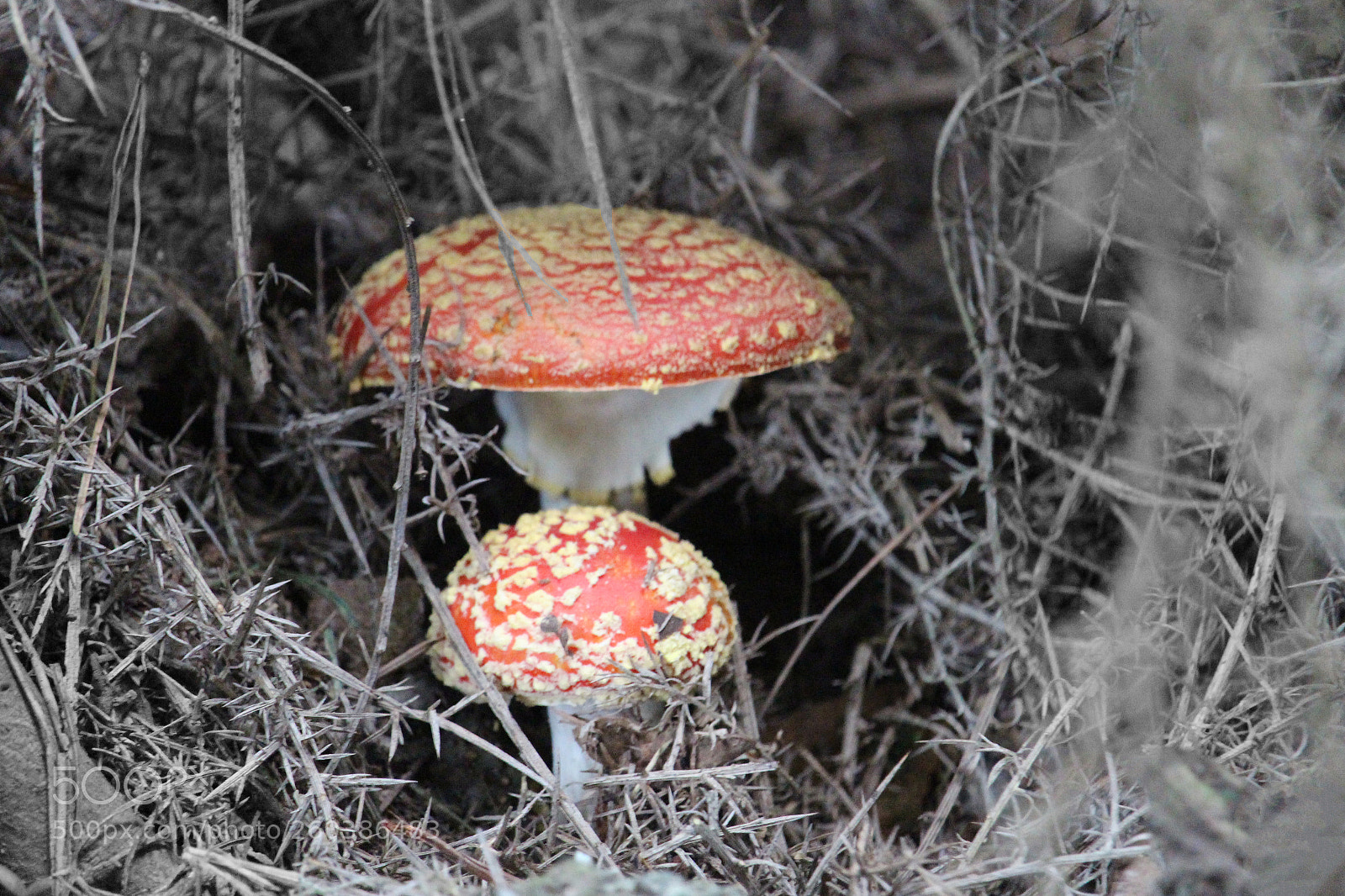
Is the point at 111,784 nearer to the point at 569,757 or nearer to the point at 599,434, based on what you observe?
the point at 569,757

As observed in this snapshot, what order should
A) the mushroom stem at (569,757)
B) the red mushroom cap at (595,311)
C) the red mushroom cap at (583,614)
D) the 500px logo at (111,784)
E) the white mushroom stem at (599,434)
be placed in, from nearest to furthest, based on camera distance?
the 500px logo at (111,784) < the red mushroom cap at (583,614) < the red mushroom cap at (595,311) < the mushroom stem at (569,757) < the white mushroom stem at (599,434)

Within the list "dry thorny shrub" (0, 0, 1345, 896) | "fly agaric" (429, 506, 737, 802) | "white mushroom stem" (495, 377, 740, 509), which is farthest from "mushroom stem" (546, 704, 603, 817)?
"white mushroom stem" (495, 377, 740, 509)

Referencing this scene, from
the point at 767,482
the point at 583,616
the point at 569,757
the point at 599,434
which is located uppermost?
the point at 599,434

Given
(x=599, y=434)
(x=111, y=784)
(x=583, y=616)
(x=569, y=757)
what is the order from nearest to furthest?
(x=111, y=784), (x=583, y=616), (x=569, y=757), (x=599, y=434)

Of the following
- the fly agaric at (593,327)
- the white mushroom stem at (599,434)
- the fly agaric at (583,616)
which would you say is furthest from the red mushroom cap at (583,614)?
the white mushroom stem at (599,434)

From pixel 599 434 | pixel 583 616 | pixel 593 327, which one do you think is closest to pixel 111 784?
pixel 583 616

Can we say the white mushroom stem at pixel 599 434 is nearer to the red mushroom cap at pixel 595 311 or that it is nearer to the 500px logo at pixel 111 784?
the red mushroom cap at pixel 595 311
